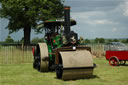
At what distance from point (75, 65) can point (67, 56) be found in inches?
17.8

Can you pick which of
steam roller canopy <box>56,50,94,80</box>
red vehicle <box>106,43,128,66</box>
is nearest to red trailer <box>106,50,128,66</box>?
red vehicle <box>106,43,128,66</box>

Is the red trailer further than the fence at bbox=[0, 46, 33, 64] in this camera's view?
No

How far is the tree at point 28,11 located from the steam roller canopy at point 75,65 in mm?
22374

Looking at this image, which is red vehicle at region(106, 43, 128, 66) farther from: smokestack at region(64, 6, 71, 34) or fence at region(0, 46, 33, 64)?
fence at region(0, 46, 33, 64)

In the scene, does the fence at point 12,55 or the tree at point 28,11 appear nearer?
the fence at point 12,55

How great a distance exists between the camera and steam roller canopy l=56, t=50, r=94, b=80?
27.4 feet

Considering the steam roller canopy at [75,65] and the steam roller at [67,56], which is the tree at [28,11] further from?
the steam roller canopy at [75,65]

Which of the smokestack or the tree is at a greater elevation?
the tree

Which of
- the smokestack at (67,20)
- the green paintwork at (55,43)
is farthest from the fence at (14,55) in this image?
the smokestack at (67,20)

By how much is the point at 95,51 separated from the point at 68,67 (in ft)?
43.9

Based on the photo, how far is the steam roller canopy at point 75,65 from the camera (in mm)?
8352

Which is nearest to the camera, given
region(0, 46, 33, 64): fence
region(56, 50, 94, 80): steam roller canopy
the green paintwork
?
region(56, 50, 94, 80): steam roller canopy

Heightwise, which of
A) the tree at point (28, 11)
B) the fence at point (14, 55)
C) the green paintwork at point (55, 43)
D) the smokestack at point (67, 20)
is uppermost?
the tree at point (28, 11)

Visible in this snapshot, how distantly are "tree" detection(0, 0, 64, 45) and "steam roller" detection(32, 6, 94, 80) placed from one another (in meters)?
19.7
